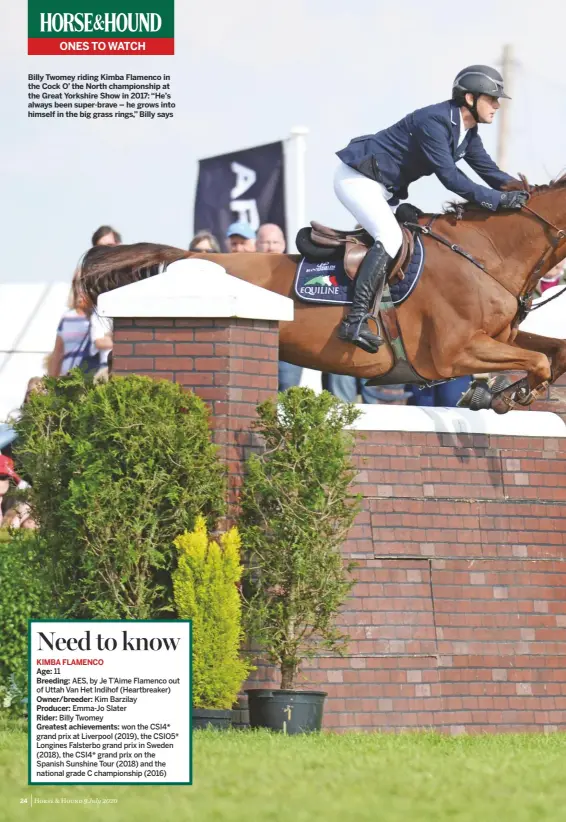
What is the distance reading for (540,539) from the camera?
362 inches

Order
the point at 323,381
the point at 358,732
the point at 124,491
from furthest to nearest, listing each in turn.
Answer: the point at 323,381, the point at 358,732, the point at 124,491

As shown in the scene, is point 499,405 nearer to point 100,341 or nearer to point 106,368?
point 106,368

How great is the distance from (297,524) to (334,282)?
7.45 feet

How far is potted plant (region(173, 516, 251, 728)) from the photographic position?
7406 mm

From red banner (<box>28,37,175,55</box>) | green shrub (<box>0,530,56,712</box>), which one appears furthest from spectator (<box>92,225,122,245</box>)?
green shrub (<box>0,530,56,712</box>)

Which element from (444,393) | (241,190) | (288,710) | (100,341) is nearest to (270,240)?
(241,190)

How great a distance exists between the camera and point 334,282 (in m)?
9.40

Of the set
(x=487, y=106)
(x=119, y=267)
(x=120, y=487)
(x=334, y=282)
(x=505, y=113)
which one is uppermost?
(x=505, y=113)

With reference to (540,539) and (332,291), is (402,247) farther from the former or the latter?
(540,539)

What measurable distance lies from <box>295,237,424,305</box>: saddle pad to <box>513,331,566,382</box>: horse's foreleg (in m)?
0.97

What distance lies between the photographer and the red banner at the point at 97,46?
9.70 m

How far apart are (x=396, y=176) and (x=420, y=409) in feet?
5.14

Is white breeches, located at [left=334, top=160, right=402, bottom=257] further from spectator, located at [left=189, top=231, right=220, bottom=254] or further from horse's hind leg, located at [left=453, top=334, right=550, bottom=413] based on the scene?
spectator, located at [left=189, top=231, right=220, bottom=254]

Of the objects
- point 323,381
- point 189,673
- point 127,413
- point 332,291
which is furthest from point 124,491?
point 323,381
